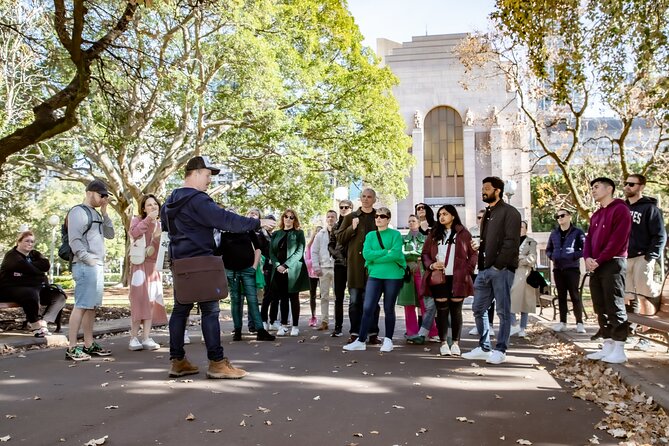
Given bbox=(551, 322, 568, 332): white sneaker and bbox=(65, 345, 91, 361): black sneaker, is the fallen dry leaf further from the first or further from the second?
bbox=(551, 322, 568, 332): white sneaker

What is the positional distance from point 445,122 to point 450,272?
4808cm

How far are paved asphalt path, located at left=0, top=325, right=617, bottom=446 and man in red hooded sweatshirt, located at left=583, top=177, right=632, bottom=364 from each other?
842 millimetres

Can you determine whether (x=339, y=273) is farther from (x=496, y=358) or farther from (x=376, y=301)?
(x=496, y=358)

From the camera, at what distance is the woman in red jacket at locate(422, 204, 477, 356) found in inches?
331

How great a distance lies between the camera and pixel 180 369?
259 inches

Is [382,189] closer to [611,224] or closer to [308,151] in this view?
[308,151]

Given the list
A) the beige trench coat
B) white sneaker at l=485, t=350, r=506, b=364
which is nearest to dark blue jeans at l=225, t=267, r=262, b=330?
white sneaker at l=485, t=350, r=506, b=364

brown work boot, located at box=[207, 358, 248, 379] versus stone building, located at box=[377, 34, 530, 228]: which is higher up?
stone building, located at box=[377, 34, 530, 228]

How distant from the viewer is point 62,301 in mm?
10625

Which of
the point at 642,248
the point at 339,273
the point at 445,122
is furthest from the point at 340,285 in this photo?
the point at 445,122

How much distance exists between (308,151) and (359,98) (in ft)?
12.0

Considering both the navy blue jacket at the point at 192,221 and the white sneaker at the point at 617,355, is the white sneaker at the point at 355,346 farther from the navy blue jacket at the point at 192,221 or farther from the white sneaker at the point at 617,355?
the white sneaker at the point at 617,355

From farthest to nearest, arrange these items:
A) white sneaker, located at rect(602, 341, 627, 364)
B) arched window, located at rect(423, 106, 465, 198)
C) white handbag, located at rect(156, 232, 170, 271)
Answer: arched window, located at rect(423, 106, 465, 198) → white handbag, located at rect(156, 232, 170, 271) → white sneaker, located at rect(602, 341, 627, 364)

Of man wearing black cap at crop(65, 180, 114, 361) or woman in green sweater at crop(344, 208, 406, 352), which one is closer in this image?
man wearing black cap at crop(65, 180, 114, 361)
